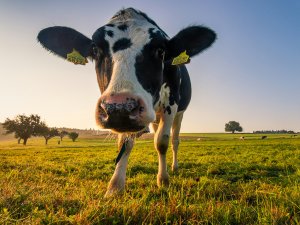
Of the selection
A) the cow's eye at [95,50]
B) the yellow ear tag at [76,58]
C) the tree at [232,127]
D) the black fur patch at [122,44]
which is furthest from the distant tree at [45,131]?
the tree at [232,127]

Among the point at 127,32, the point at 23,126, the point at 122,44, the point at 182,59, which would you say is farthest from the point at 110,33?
the point at 23,126

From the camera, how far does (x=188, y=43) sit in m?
6.09

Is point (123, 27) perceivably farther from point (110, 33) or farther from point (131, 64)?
point (131, 64)

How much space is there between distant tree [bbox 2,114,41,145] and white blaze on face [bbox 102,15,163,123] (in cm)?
7832

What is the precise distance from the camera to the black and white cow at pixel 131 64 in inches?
147

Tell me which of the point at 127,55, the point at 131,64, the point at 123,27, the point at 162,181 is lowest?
the point at 162,181

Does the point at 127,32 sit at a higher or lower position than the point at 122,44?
higher

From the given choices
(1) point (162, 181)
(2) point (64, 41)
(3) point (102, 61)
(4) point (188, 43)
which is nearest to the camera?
(3) point (102, 61)

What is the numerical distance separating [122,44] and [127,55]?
0.35 m

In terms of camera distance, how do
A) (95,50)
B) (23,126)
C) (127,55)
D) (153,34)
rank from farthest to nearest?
(23,126), (95,50), (153,34), (127,55)

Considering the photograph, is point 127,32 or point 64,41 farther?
point 64,41

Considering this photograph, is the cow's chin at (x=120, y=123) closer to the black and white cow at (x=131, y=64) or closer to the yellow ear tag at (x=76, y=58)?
the black and white cow at (x=131, y=64)

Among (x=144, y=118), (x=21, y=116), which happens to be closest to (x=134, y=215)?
(x=144, y=118)

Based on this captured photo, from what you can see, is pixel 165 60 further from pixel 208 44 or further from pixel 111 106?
pixel 111 106
